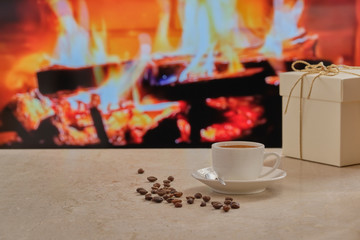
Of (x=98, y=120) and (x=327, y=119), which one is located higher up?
(x=327, y=119)

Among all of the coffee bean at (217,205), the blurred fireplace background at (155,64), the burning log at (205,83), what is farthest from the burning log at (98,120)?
the coffee bean at (217,205)

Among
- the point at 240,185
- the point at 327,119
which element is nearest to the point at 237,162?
the point at 240,185

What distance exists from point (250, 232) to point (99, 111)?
205cm

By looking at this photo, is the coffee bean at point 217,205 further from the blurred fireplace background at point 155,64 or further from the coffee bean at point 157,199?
the blurred fireplace background at point 155,64

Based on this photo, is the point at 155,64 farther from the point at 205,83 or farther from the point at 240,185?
the point at 240,185

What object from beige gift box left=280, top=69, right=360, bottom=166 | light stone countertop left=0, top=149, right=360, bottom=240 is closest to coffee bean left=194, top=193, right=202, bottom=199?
light stone countertop left=0, top=149, right=360, bottom=240

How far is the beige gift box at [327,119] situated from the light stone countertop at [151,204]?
0.03 meters

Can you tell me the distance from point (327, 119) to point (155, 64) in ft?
5.09

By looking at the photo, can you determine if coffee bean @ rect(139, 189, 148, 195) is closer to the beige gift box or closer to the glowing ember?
the beige gift box

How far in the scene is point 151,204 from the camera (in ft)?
3.27

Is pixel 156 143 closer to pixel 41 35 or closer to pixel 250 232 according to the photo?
pixel 41 35

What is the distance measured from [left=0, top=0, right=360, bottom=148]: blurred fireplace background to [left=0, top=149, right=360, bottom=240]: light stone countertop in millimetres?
1435

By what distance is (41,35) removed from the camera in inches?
111

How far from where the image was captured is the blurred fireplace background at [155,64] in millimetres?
2768
